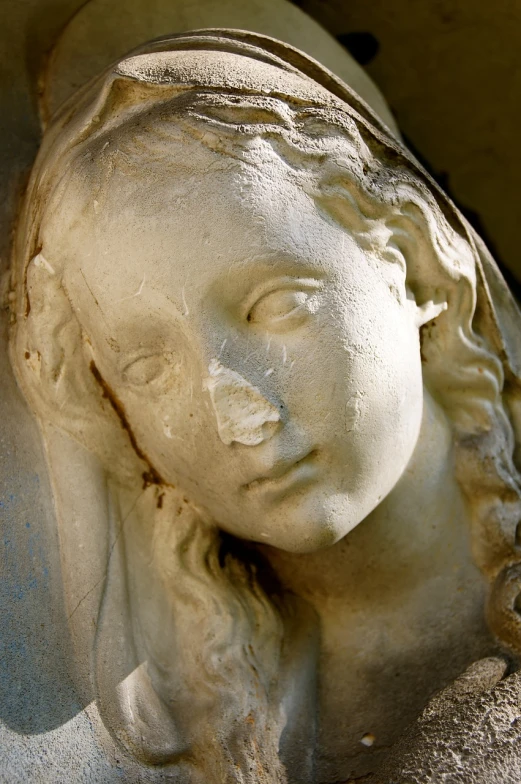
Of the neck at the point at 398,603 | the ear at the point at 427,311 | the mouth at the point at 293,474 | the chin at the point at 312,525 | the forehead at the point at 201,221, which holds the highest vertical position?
the forehead at the point at 201,221

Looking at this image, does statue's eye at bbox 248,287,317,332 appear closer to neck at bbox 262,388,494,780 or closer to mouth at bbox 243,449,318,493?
mouth at bbox 243,449,318,493

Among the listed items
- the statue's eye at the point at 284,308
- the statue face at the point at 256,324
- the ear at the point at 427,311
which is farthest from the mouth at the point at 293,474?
the ear at the point at 427,311

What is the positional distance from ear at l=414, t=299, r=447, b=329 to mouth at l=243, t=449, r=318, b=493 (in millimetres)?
288

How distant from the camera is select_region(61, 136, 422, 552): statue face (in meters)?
1.26

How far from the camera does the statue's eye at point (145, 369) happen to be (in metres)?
1.33

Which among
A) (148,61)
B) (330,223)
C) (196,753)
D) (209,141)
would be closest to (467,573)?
(196,753)

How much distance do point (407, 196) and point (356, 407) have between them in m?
0.33

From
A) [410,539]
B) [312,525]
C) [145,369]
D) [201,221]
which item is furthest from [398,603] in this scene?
[201,221]

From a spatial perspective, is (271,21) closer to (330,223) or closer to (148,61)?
(148,61)

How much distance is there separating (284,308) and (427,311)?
0.29 metres

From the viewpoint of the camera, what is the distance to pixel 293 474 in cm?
129

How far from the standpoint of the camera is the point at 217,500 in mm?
1396

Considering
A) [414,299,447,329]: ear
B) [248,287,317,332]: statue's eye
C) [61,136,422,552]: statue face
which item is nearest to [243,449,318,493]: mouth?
[61,136,422,552]: statue face

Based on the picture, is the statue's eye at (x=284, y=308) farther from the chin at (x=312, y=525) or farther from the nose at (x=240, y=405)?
the chin at (x=312, y=525)
